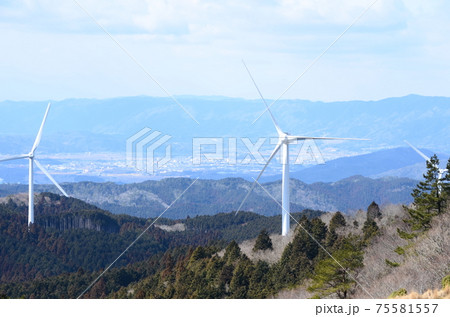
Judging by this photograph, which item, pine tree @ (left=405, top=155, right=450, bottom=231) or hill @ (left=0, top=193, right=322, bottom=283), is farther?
hill @ (left=0, top=193, right=322, bottom=283)

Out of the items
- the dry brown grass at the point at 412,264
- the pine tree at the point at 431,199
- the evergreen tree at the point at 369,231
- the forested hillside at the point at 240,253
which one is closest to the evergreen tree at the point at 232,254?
the forested hillside at the point at 240,253

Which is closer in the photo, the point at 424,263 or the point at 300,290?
the point at 424,263

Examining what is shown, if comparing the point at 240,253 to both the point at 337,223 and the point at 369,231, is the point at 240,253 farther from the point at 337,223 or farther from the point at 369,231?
the point at 369,231

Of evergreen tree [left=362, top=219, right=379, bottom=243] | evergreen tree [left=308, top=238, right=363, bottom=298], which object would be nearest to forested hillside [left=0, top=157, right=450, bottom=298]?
evergreen tree [left=308, top=238, right=363, bottom=298]

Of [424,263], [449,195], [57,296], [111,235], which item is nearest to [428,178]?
[449,195]

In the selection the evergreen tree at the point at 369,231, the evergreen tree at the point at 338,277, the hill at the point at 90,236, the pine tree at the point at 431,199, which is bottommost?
the hill at the point at 90,236

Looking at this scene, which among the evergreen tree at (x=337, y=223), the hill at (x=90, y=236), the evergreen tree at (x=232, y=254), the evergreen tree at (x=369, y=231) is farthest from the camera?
the hill at (x=90, y=236)

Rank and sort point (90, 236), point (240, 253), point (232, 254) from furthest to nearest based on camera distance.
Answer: point (90, 236)
point (240, 253)
point (232, 254)

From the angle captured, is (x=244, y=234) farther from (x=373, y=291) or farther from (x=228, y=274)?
(x=373, y=291)

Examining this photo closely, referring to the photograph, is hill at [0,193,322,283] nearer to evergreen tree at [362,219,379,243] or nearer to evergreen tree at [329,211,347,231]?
evergreen tree at [329,211,347,231]

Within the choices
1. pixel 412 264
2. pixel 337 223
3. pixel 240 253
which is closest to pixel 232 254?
pixel 240 253

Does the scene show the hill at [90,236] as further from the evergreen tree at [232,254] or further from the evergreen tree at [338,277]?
the evergreen tree at [338,277]
